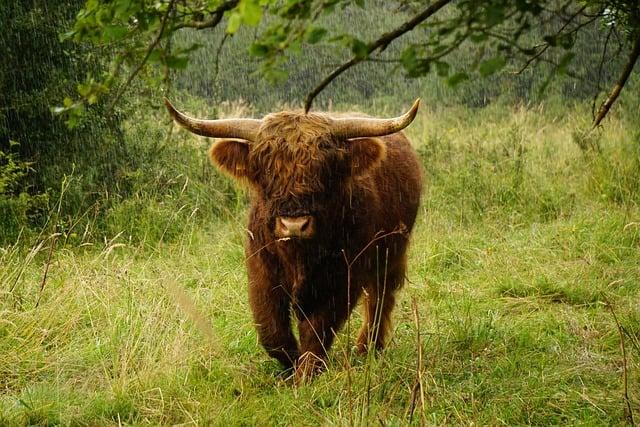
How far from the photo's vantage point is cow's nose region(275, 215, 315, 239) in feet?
13.6

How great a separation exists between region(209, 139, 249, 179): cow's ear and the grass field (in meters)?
0.81

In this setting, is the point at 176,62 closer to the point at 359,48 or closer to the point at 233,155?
the point at 359,48

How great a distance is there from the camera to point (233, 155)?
4719 millimetres

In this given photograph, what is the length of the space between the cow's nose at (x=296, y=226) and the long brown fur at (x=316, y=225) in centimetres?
5

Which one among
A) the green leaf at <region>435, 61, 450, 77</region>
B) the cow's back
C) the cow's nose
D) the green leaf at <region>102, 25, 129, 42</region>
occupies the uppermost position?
the green leaf at <region>102, 25, 129, 42</region>

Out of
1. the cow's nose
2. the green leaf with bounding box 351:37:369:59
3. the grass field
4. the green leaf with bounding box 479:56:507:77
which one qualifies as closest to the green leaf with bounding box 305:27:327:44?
the green leaf with bounding box 351:37:369:59

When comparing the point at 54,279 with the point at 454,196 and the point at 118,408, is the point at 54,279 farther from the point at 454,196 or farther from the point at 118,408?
the point at 454,196

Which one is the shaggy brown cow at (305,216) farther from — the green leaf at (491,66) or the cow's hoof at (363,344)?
the green leaf at (491,66)

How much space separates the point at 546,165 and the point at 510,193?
1.51 metres

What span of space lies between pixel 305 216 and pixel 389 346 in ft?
3.13

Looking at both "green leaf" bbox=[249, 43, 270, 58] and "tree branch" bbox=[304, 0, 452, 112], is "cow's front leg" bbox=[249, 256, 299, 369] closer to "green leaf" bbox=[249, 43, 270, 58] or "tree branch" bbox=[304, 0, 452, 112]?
"tree branch" bbox=[304, 0, 452, 112]

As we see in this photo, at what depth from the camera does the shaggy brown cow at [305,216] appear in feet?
14.3

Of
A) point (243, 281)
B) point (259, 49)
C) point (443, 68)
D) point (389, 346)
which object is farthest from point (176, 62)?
point (243, 281)

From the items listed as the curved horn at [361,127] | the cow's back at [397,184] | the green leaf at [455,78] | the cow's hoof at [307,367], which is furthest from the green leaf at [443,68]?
the cow's back at [397,184]
